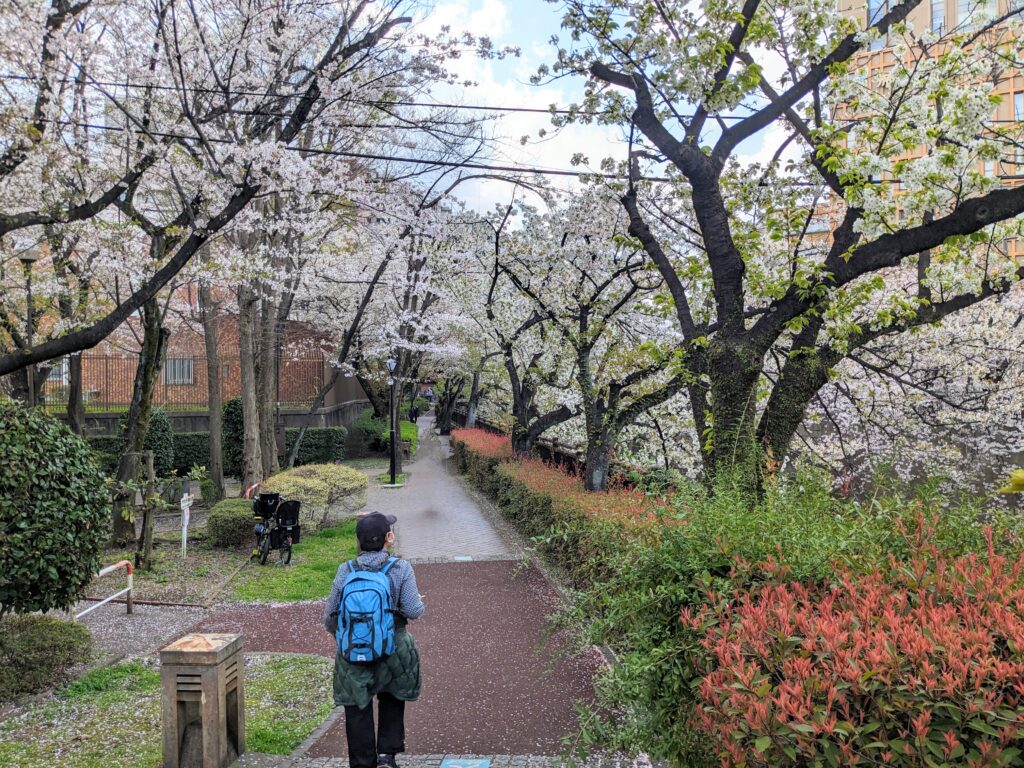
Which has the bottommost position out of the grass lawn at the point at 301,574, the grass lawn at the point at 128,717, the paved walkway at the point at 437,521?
the paved walkway at the point at 437,521

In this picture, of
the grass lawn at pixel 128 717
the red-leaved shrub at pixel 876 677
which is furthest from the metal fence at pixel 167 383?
the red-leaved shrub at pixel 876 677

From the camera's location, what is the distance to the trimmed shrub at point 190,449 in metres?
21.0

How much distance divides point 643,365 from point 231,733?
8111 mm

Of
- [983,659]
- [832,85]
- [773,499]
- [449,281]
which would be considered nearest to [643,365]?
[832,85]

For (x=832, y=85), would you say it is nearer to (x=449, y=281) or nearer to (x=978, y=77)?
(x=978, y=77)

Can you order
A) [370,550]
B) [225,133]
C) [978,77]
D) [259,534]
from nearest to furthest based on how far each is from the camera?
[370,550], [978,77], [225,133], [259,534]

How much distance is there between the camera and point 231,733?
4.62 meters

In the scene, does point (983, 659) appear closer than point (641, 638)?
Yes

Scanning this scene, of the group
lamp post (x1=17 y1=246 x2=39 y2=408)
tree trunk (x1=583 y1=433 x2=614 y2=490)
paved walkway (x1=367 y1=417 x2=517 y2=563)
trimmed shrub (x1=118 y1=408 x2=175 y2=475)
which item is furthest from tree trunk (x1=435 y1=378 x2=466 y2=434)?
tree trunk (x1=583 y1=433 x2=614 y2=490)

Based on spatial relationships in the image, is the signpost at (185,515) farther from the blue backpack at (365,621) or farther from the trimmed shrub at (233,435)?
the trimmed shrub at (233,435)

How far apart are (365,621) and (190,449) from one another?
1903 centimetres

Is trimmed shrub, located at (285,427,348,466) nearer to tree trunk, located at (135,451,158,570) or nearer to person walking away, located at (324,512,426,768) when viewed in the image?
tree trunk, located at (135,451,158,570)

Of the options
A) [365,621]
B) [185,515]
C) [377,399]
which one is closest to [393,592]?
[365,621]

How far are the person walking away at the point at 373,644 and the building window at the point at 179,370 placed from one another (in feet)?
68.7
